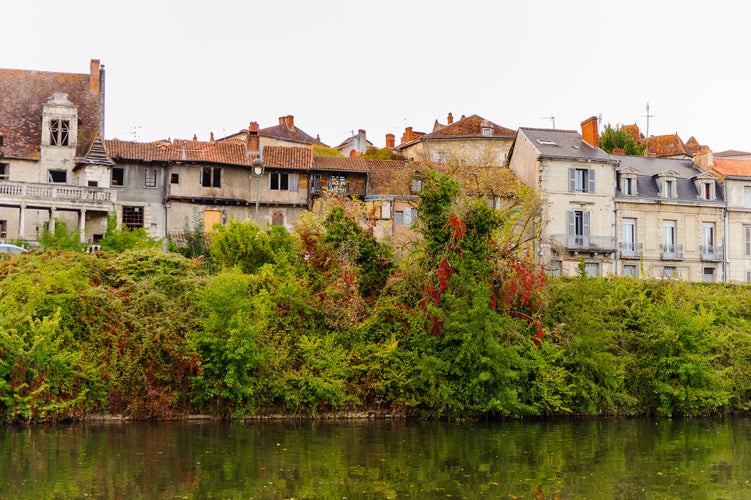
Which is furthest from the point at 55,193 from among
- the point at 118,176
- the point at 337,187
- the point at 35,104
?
the point at 337,187

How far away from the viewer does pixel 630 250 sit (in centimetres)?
6016

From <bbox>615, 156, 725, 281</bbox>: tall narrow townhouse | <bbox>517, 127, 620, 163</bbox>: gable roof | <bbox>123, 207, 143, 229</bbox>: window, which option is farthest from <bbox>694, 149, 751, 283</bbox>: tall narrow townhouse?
<bbox>123, 207, 143, 229</bbox>: window

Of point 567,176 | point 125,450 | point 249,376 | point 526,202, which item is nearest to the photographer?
point 125,450

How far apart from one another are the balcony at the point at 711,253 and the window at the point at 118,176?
1436 inches

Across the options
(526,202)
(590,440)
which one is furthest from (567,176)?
(590,440)

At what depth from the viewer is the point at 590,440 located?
2839 cm

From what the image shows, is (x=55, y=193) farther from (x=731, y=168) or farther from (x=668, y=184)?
(x=731, y=168)

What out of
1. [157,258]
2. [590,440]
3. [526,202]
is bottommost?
[590,440]

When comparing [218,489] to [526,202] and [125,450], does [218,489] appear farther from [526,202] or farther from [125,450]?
[526,202]

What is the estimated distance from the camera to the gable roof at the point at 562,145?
196 feet

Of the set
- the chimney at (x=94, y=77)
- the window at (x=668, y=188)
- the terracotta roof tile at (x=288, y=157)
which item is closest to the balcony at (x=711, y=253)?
the window at (x=668, y=188)

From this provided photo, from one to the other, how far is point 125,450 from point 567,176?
135ft

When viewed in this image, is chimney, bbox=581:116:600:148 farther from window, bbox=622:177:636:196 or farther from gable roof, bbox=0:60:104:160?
gable roof, bbox=0:60:104:160

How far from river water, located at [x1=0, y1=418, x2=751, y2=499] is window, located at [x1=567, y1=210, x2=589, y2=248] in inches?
1083
